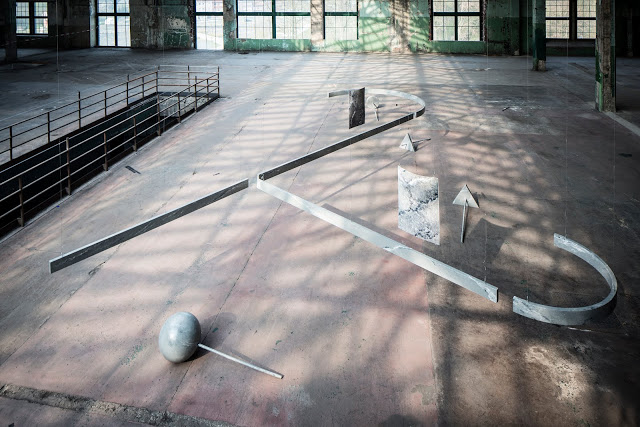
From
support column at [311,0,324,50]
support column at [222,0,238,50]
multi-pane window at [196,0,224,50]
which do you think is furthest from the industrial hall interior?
multi-pane window at [196,0,224,50]

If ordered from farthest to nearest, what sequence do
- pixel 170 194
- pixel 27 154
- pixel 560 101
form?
1. pixel 560 101
2. pixel 27 154
3. pixel 170 194

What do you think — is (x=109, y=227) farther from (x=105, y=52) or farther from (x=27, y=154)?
(x=105, y=52)

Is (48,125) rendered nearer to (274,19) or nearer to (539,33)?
(539,33)

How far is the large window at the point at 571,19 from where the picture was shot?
23.8 m

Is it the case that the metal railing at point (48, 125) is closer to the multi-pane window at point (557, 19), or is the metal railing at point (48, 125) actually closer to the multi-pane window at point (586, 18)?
the multi-pane window at point (557, 19)

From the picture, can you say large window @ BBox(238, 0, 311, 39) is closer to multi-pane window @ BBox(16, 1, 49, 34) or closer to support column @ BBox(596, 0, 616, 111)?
multi-pane window @ BBox(16, 1, 49, 34)

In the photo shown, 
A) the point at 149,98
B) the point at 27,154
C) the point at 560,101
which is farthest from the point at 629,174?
the point at 149,98

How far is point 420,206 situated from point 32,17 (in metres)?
30.5

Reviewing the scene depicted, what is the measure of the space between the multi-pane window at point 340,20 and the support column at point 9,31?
14.6 m

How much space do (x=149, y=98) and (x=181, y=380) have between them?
11.9m

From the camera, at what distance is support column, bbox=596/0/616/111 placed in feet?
40.0

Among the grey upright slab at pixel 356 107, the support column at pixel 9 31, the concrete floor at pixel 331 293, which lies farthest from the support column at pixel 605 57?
the support column at pixel 9 31

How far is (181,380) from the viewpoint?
3.99 metres

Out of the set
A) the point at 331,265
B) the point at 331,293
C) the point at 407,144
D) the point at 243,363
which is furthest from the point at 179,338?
the point at 407,144
